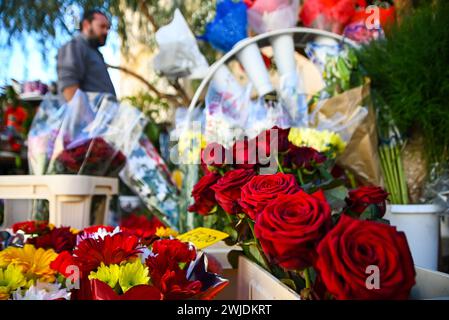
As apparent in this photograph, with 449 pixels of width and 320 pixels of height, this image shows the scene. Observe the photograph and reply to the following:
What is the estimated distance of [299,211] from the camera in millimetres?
417

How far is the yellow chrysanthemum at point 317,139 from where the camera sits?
0.97 meters

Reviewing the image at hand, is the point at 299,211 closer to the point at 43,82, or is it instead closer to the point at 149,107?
the point at 43,82

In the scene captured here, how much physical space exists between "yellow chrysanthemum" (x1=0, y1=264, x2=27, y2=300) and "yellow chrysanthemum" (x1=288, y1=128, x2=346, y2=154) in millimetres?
666

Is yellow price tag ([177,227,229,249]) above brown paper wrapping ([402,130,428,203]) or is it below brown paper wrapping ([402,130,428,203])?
below

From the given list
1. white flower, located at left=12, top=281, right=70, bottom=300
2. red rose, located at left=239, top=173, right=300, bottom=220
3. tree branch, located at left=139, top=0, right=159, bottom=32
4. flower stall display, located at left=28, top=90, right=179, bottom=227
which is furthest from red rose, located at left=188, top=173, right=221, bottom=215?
tree branch, located at left=139, top=0, right=159, bottom=32

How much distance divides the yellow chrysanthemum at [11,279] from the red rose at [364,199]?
483mm

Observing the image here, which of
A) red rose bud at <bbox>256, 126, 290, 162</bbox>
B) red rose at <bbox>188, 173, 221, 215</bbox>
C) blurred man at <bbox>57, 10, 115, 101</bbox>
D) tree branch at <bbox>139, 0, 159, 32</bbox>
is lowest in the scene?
red rose at <bbox>188, 173, 221, 215</bbox>

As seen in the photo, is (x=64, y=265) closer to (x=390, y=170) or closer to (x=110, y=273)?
(x=110, y=273)

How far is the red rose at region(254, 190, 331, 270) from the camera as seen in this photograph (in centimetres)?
39

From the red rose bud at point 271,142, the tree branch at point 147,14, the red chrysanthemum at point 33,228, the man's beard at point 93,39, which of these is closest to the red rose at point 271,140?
the red rose bud at point 271,142

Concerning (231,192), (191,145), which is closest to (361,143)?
(191,145)

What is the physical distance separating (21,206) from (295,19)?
1078 millimetres

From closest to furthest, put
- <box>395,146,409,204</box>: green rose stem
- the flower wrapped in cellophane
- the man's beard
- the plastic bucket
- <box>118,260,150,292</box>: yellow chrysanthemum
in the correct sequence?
<box>118,260,150,292</box>: yellow chrysanthemum
the plastic bucket
<box>395,146,409,204</box>: green rose stem
the flower wrapped in cellophane
the man's beard

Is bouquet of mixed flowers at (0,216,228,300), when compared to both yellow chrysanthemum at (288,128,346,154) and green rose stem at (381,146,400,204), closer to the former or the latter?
yellow chrysanthemum at (288,128,346,154)
